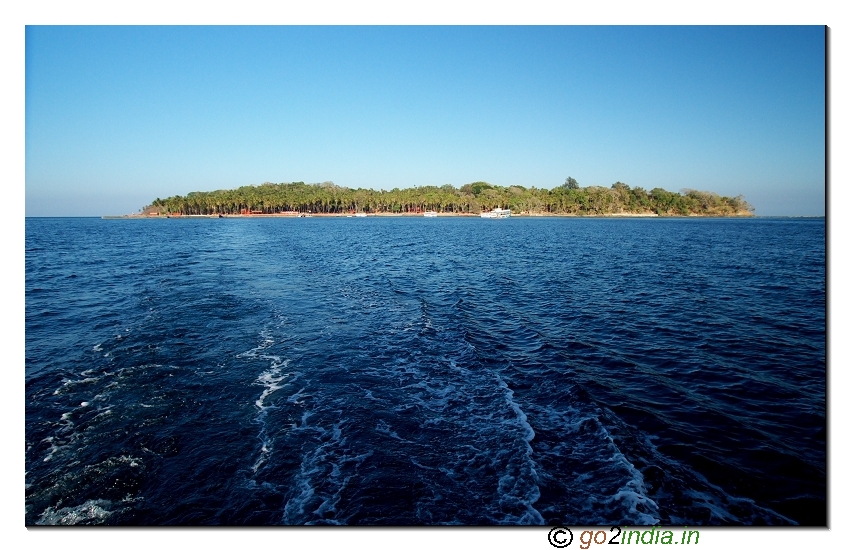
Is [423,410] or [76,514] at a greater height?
[423,410]

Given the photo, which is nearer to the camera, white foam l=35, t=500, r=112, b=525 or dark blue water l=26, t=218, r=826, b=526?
white foam l=35, t=500, r=112, b=525

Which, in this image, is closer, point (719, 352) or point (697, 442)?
point (697, 442)

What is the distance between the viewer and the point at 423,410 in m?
9.34

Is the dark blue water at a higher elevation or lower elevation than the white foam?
higher

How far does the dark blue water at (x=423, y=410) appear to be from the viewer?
6.28m

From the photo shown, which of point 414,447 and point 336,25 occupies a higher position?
point 336,25

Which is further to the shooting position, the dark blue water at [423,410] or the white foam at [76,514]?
the dark blue water at [423,410]

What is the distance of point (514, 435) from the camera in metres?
8.27

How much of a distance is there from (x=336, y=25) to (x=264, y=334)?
10.5 m

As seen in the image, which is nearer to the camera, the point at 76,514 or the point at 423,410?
the point at 76,514

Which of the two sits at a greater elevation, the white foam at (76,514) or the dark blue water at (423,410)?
the dark blue water at (423,410)

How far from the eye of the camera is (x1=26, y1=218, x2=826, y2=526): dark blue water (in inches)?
247
